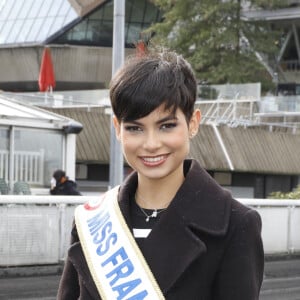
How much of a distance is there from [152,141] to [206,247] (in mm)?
371

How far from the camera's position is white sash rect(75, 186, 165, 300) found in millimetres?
3070

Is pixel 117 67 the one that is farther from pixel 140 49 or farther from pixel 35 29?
pixel 35 29

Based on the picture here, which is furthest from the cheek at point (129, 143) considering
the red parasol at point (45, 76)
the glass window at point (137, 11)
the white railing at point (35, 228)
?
the glass window at point (137, 11)

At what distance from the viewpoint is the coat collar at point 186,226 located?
116 inches

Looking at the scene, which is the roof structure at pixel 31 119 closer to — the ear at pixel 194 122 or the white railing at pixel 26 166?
the white railing at pixel 26 166

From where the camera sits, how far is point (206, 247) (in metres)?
2.93

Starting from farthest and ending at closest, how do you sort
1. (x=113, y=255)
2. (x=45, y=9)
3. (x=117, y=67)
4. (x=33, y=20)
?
(x=45, y=9), (x=33, y=20), (x=117, y=67), (x=113, y=255)

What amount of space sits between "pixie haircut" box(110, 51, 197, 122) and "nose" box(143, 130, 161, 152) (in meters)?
0.07

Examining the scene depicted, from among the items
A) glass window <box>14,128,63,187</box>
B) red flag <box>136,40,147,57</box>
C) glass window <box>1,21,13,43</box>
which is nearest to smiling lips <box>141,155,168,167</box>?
red flag <box>136,40,147,57</box>

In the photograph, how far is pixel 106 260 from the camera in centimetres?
324

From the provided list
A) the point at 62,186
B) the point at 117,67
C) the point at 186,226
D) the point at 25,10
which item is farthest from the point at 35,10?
the point at 186,226

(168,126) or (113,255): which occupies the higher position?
(168,126)

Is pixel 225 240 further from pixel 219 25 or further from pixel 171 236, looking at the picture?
→ pixel 219 25

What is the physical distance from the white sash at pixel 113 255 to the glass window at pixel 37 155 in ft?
55.9
